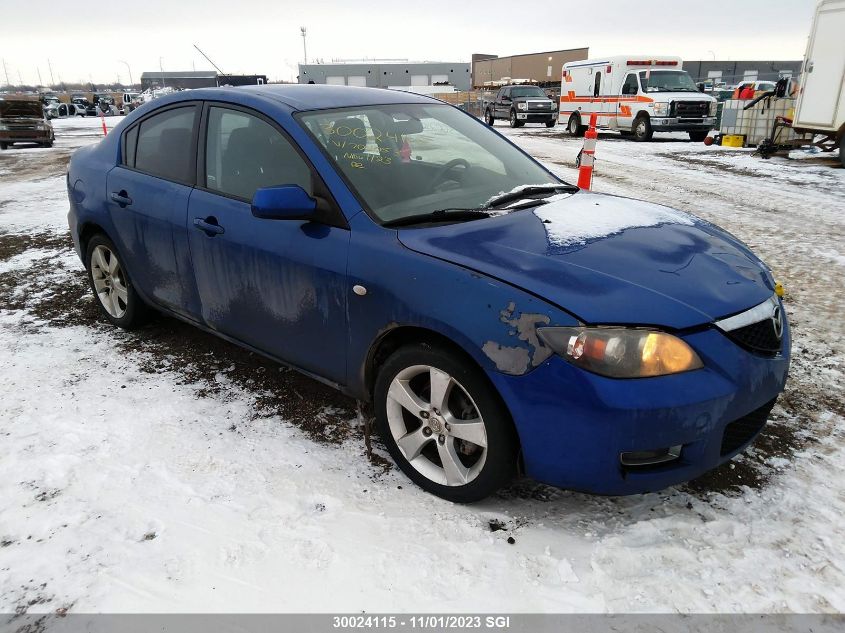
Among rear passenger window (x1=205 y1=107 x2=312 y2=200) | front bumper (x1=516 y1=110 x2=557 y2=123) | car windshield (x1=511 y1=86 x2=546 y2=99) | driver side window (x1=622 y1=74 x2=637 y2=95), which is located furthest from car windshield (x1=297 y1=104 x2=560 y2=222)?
car windshield (x1=511 y1=86 x2=546 y2=99)

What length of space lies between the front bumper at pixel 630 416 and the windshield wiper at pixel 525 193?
1.13 metres

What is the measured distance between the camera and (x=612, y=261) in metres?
2.43

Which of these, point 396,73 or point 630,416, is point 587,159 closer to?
point 630,416

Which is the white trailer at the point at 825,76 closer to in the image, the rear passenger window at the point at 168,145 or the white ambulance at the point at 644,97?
the white ambulance at the point at 644,97

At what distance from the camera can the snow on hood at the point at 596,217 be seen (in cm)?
268

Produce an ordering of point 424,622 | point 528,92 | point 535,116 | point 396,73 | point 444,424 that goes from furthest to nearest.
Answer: point 396,73 → point 528,92 → point 535,116 → point 444,424 → point 424,622

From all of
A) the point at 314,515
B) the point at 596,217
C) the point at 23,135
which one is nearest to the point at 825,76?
the point at 596,217

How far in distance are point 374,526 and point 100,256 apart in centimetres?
323

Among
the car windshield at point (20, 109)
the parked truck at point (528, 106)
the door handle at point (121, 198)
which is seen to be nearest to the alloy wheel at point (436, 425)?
the door handle at point (121, 198)

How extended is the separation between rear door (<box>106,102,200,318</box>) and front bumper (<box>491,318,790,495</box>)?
230 cm

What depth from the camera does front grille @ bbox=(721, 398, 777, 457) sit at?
2.31m

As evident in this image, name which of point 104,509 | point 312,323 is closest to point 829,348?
point 312,323

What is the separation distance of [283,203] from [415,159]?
2.71 feet

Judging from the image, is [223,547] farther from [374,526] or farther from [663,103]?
[663,103]
